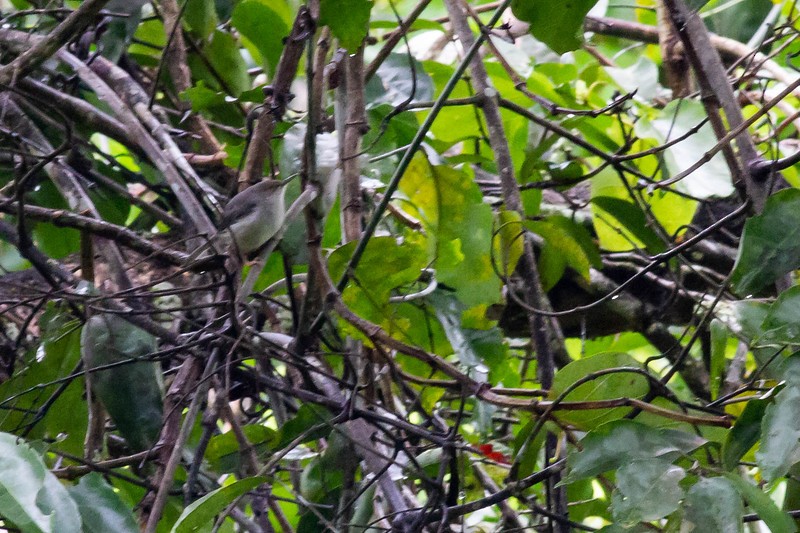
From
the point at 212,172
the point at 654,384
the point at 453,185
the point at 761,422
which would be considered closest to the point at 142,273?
the point at 212,172

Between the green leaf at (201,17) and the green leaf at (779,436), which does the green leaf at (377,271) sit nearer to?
the green leaf at (779,436)

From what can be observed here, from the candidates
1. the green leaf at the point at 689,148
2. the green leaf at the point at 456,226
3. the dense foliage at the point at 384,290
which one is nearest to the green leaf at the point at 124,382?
the dense foliage at the point at 384,290

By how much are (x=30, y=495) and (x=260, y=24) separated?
0.77 m

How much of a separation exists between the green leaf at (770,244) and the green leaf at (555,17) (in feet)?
0.85

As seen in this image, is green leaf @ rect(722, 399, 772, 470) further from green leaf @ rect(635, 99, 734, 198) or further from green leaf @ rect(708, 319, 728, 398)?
green leaf @ rect(635, 99, 734, 198)

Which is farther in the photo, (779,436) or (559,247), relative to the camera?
(559,247)

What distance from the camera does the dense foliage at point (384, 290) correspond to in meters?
0.74

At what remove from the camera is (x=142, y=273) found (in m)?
1.30

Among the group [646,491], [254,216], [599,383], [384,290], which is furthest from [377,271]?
[646,491]

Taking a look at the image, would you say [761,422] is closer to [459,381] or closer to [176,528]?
[459,381]

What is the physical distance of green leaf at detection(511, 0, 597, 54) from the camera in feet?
2.68

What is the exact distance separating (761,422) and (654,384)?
0.41ft

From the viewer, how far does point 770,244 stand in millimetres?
753

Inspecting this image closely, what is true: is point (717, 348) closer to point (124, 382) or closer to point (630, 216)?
point (630, 216)
